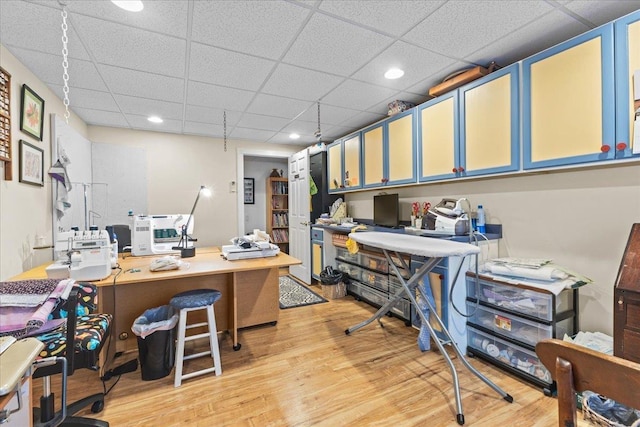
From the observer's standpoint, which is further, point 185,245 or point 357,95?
point 357,95

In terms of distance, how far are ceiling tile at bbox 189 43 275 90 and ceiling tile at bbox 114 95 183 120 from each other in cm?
87

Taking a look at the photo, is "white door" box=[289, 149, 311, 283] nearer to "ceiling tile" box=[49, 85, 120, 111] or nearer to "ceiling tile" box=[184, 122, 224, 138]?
"ceiling tile" box=[184, 122, 224, 138]

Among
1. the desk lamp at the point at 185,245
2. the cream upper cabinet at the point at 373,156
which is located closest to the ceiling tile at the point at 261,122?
the cream upper cabinet at the point at 373,156

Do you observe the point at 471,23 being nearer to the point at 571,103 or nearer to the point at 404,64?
the point at 404,64

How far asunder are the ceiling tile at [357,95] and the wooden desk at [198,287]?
1.79 meters

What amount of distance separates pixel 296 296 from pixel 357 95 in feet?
8.79

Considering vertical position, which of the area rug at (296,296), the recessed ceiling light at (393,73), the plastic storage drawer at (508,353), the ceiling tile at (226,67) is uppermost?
the recessed ceiling light at (393,73)

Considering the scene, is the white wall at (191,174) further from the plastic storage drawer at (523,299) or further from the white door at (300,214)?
the plastic storage drawer at (523,299)

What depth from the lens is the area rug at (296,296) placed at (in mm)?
3518

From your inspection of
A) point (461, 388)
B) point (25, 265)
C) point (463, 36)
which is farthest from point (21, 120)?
point (461, 388)

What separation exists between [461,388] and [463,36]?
246 centimetres

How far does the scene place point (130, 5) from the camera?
5.24ft

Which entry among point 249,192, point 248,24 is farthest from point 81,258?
point 249,192

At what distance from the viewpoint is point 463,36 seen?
6.35 ft
